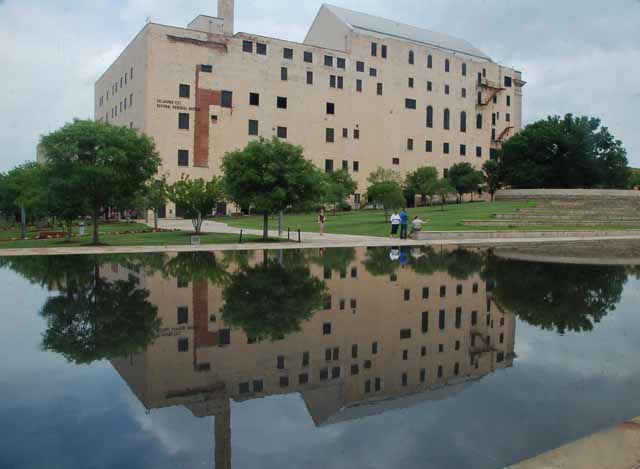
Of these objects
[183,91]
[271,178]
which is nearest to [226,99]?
[183,91]

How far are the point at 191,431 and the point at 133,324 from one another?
14.1 feet

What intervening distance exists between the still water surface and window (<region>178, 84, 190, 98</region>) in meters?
47.1

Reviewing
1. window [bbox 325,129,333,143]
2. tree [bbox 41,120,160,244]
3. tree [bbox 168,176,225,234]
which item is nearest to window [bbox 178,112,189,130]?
window [bbox 325,129,333,143]

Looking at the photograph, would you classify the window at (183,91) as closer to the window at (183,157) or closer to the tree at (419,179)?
the window at (183,157)

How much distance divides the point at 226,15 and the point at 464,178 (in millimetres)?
34279

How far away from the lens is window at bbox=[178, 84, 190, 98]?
56.5 m

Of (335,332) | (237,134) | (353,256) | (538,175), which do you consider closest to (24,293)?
(335,332)

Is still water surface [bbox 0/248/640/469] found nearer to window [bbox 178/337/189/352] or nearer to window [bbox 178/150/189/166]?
window [bbox 178/337/189/352]

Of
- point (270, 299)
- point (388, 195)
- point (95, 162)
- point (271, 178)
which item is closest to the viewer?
point (270, 299)

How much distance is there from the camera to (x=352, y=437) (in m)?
4.54

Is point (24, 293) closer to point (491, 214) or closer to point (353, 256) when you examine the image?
point (353, 256)

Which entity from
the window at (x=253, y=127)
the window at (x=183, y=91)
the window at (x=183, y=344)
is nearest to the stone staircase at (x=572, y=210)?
the window at (x=253, y=127)

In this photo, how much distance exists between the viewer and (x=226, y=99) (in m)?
58.9

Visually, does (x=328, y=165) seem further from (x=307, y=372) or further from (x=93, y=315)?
(x=307, y=372)
